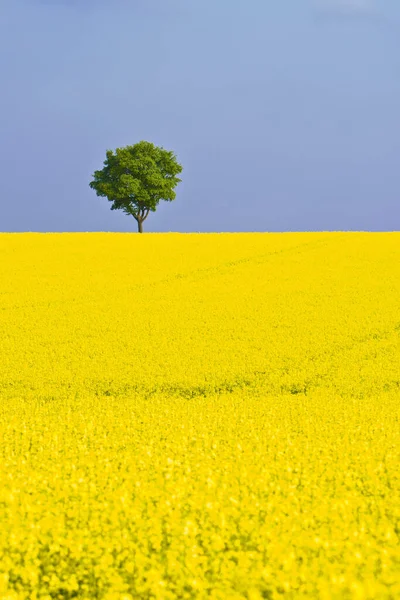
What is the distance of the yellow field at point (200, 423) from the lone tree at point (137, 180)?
26.5m

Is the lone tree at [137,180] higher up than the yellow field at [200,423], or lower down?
higher up

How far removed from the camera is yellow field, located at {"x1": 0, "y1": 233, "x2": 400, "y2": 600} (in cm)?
662

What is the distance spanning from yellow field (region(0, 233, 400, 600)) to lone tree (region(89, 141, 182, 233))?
86.9ft

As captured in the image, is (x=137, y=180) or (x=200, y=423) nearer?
(x=200, y=423)

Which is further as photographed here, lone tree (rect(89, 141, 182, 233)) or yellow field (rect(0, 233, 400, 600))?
lone tree (rect(89, 141, 182, 233))

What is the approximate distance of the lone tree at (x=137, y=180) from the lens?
6794 centimetres

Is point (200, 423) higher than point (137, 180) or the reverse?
the reverse

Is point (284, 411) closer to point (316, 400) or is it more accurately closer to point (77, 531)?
point (316, 400)

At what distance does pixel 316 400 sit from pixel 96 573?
13.9m

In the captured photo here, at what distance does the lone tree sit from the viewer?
6794cm

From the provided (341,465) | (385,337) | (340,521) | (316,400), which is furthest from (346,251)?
(340,521)

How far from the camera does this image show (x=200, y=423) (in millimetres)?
15188

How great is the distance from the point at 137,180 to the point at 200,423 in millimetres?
55539

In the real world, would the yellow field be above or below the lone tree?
below
